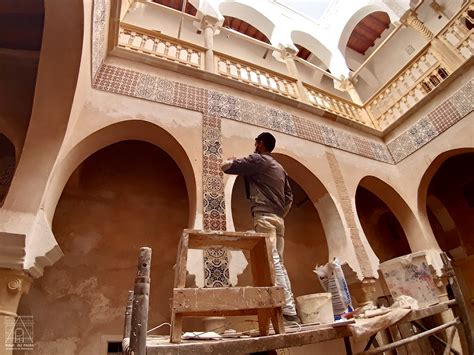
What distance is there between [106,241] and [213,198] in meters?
1.67

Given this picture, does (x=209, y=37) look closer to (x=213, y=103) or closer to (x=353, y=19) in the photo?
(x=213, y=103)

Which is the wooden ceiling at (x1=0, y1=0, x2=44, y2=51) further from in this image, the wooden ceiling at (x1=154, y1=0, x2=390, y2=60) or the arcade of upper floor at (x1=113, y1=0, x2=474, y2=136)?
the wooden ceiling at (x1=154, y1=0, x2=390, y2=60)

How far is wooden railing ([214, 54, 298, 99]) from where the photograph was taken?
515 centimetres

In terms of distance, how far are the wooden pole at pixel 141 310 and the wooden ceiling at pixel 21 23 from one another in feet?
11.5

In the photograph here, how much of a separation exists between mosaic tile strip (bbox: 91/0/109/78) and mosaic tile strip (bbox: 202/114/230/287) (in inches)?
57.3

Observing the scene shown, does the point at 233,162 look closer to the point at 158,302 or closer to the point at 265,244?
the point at 265,244

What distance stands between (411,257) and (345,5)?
762cm

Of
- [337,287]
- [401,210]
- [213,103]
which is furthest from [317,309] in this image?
[401,210]

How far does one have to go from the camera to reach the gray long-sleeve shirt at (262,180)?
261cm

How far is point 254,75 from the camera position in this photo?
17.8ft

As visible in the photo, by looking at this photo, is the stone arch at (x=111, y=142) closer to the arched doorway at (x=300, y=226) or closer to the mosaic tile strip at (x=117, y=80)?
the mosaic tile strip at (x=117, y=80)

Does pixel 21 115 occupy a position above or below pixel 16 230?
above

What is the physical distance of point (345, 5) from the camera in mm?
8734

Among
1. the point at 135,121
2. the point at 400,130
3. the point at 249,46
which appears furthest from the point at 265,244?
the point at 249,46
